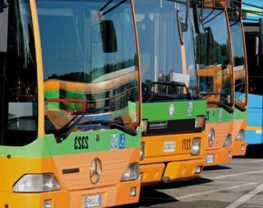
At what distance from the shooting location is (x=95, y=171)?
858 centimetres

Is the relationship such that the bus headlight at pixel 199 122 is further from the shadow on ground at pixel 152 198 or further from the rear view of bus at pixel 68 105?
the rear view of bus at pixel 68 105

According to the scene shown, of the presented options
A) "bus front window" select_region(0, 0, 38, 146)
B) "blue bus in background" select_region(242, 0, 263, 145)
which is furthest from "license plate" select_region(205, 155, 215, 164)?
"bus front window" select_region(0, 0, 38, 146)

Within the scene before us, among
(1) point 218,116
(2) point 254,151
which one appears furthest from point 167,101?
(2) point 254,151

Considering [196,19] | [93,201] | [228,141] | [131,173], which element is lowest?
[93,201]

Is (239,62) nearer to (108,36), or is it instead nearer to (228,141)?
(228,141)

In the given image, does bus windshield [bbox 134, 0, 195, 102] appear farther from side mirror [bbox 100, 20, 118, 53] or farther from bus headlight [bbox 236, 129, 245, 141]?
bus headlight [bbox 236, 129, 245, 141]

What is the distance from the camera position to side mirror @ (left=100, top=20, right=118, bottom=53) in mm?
8883

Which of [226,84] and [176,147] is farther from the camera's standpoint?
[226,84]

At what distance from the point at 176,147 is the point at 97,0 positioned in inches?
123

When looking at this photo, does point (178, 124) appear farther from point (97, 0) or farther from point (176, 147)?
point (97, 0)

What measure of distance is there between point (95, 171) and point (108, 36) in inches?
58.1

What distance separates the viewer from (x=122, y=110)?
9.16 meters

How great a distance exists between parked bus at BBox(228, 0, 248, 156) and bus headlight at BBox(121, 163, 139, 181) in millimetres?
6022

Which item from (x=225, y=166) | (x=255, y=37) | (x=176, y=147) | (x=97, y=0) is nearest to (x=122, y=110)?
(x=97, y=0)
